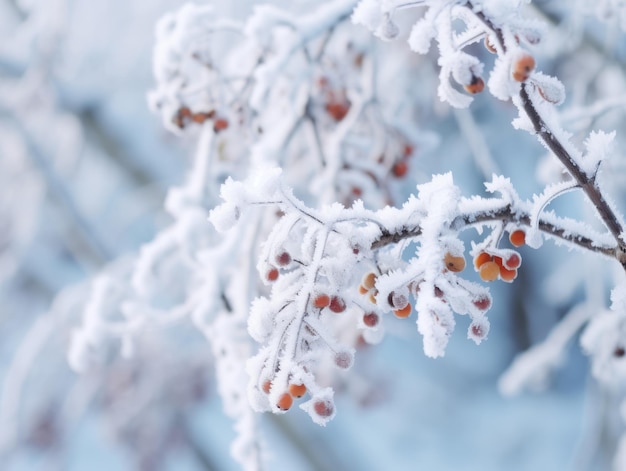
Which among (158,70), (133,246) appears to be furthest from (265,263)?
(133,246)

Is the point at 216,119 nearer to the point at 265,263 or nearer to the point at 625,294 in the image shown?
the point at 265,263

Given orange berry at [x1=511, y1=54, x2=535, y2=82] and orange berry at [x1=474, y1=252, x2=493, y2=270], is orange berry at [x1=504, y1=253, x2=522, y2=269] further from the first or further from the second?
orange berry at [x1=511, y1=54, x2=535, y2=82]

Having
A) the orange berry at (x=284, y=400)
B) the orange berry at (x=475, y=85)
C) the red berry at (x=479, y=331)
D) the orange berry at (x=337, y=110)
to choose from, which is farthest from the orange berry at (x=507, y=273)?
the orange berry at (x=337, y=110)

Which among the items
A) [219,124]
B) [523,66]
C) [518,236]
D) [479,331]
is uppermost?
[219,124]

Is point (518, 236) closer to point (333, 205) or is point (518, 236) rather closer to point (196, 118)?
point (333, 205)

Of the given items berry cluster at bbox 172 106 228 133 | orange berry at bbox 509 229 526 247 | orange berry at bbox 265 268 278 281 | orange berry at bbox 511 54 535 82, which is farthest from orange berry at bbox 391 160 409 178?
orange berry at bbox 511 54 535 82

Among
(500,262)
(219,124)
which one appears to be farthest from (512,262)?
(219,124)

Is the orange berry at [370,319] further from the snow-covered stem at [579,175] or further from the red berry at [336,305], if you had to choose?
the snow-covered stem at [579,175]
